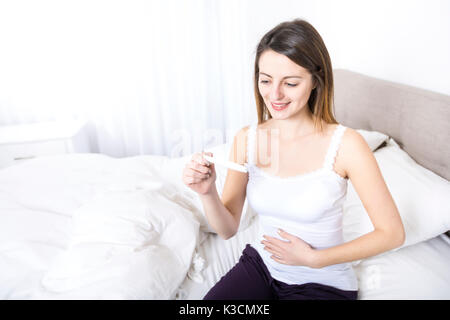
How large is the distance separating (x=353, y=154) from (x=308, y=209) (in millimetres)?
210

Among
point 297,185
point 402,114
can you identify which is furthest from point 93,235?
point 402,114

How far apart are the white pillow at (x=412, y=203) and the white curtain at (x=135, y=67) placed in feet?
4.47

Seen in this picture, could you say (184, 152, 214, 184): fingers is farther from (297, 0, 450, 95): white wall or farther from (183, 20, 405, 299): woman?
(297, 0, 450, 95): white wall

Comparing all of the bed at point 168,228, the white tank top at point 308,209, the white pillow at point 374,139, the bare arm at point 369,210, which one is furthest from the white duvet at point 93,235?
the white pillow at point 374,139

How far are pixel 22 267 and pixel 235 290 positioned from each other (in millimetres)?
727

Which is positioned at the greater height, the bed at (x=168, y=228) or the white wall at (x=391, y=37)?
the white wall at (x=391, y=37)

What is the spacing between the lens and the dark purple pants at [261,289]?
0.99 meters

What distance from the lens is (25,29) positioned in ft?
8.57

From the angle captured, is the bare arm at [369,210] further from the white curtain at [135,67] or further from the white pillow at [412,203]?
the white curtain at [135,67]

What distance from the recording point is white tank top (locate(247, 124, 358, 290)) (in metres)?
0.95

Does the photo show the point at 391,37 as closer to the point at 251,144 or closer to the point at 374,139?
the point at 374,139

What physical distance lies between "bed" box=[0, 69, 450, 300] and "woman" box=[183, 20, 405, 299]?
185 millimetres

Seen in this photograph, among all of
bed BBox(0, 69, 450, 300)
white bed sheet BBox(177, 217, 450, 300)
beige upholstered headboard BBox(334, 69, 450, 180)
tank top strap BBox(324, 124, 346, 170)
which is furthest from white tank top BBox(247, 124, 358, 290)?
beige upholstered headboard BBox(334, 69, 450, 180)

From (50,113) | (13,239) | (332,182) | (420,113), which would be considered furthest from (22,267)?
(50,113)
